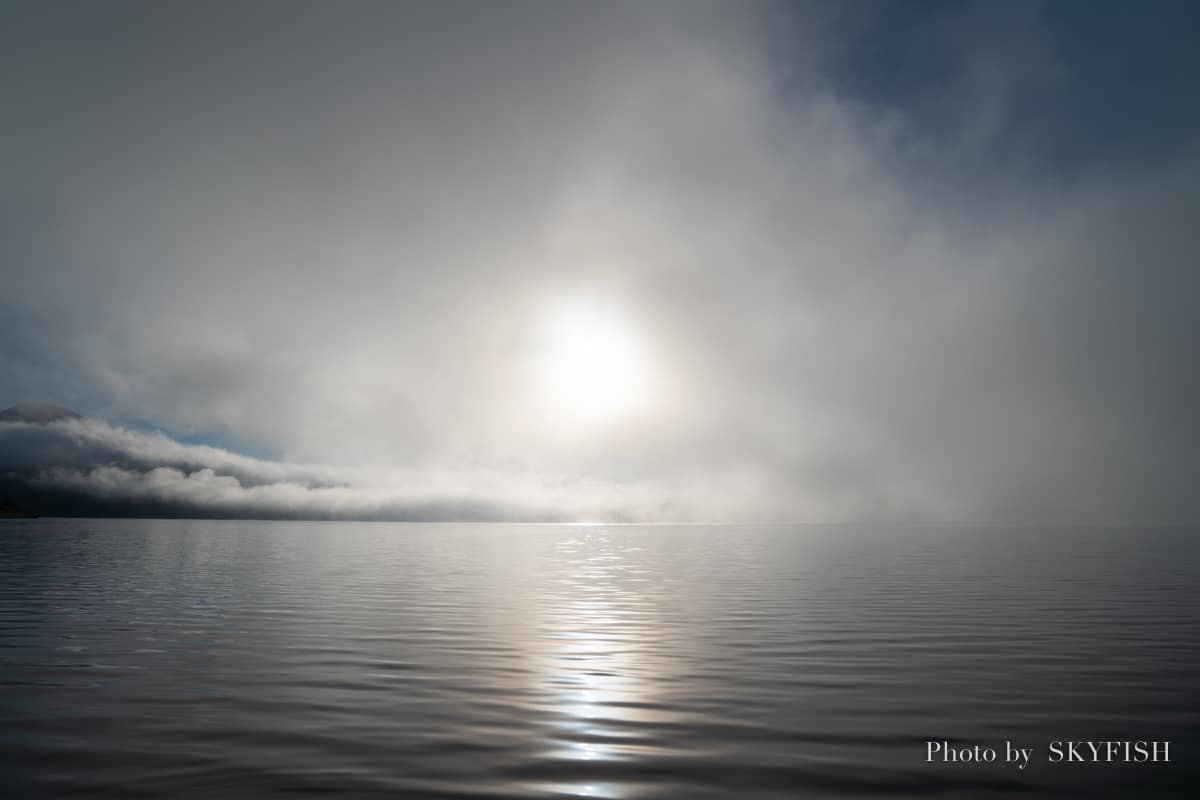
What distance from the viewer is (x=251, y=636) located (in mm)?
28516

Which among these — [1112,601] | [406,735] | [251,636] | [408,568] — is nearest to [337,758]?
[406,735]

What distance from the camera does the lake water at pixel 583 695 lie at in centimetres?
1232

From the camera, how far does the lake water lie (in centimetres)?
1232

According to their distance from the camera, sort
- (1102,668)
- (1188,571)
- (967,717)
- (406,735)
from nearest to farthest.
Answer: (406,735), (967,717), (1102,668), (1188,571)

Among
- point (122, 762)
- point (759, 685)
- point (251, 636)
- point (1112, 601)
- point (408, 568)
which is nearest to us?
point (122, 762)

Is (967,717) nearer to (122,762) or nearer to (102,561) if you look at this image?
(122,762)

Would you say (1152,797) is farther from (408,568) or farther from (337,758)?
(408,568)

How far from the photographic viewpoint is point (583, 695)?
18.7 m

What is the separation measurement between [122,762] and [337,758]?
352 centimetres

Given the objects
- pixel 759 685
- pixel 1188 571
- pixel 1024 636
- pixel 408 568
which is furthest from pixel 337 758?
pixel 1188 571

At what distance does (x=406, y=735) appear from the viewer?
48.9ft

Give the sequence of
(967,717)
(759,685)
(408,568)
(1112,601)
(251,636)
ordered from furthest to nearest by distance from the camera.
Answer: (408,568)
(1112,601)
(251,636)
(759,685)
(967,717)

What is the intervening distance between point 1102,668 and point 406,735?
19800 mm

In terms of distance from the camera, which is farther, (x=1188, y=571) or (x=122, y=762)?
(x=1188, y=571)
